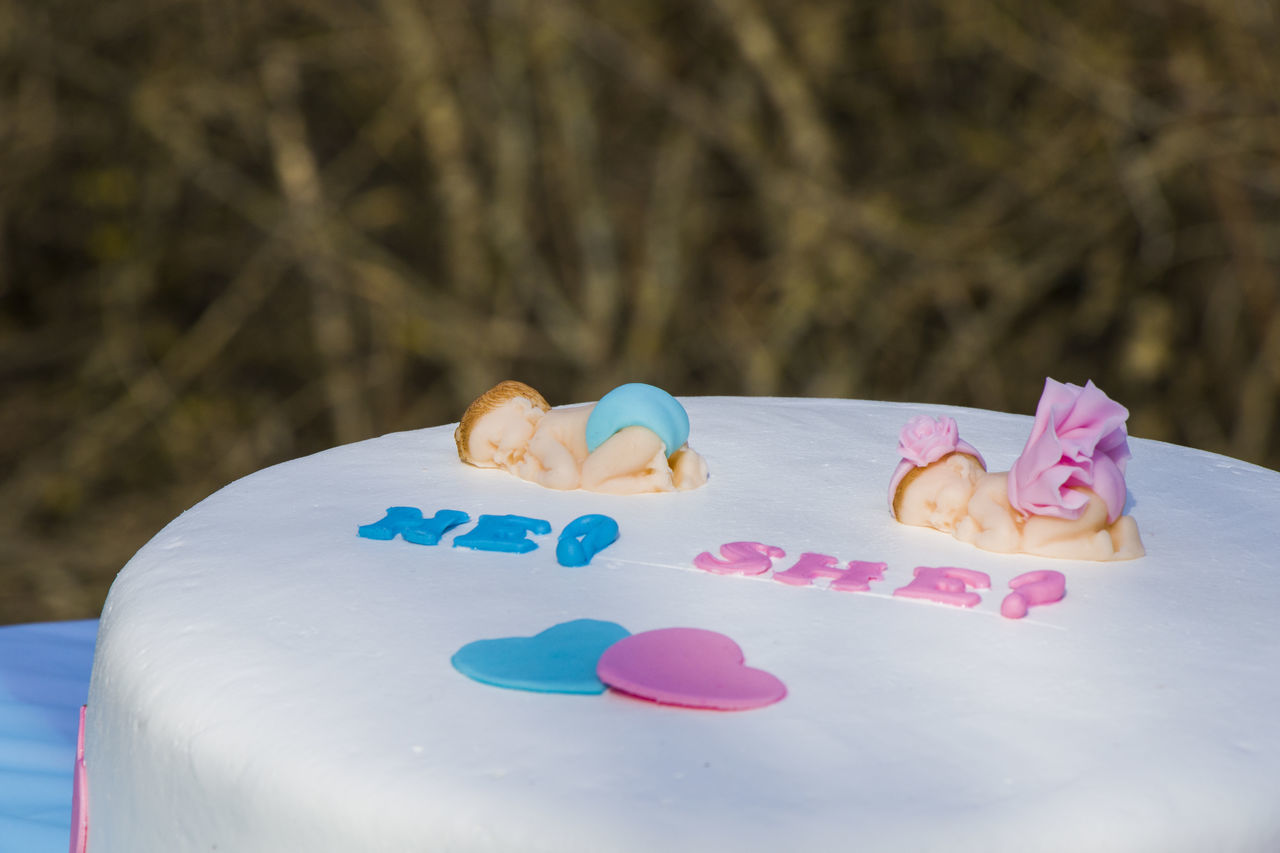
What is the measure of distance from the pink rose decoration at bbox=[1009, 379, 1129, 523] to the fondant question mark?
7 centimetres

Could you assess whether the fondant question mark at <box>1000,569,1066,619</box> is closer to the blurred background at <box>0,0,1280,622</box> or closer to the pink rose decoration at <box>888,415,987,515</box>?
the pink rose decoration at <box>888,415,987,515</box>

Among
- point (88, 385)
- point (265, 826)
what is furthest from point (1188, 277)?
point (265, 826)

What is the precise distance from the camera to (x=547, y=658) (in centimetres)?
99

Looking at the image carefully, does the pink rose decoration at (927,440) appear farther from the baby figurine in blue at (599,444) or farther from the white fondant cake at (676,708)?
the baby figurine in blue at (599,444)

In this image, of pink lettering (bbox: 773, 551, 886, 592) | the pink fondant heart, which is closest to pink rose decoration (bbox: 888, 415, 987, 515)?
pink lettering (bbox: 773, 551, 886, 592)

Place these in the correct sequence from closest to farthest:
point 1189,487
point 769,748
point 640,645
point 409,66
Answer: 1. point 769,748
2. point 640,645
3. point 1189,487
4. point 409,66

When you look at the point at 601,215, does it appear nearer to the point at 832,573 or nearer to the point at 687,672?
the point at 832,573

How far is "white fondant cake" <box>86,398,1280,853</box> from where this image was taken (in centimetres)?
82

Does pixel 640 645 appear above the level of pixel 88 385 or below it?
below

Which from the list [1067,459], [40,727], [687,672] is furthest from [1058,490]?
[40,727]

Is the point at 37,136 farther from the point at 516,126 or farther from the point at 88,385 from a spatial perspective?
the point at 516,126

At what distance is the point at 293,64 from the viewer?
3301 mm

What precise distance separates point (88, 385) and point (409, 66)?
1.08 meters

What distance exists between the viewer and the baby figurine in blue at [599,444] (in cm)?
139
